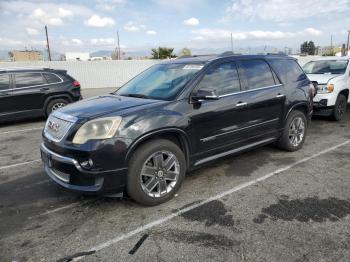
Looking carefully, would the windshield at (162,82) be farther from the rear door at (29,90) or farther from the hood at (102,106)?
the rear door at (29,90)

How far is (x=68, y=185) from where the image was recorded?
3.66 meters

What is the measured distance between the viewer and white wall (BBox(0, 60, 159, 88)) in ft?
78.5

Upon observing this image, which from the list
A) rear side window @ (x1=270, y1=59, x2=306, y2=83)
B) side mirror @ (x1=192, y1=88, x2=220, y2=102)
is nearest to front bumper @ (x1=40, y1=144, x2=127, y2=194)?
side mirror @ (x1=192, y1=88, x2=220, y2=102)

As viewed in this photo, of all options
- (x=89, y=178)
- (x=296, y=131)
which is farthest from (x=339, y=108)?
(x=89, y=178)

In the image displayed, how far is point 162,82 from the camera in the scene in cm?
466

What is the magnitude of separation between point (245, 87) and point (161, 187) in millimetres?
2003

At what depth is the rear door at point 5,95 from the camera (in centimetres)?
903

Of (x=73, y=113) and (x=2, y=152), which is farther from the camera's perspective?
(x=2, y=152)

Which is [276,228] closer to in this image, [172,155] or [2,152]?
[172,155]

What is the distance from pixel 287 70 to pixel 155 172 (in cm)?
326

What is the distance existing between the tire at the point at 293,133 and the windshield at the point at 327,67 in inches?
150

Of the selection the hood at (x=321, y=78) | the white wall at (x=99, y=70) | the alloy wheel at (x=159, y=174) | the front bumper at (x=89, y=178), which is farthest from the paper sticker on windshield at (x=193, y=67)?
the white wall at (x=99, y=70)

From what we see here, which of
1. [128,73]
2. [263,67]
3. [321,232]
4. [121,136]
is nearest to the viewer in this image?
[321,232]

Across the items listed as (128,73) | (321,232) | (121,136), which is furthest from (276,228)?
(128,73)
